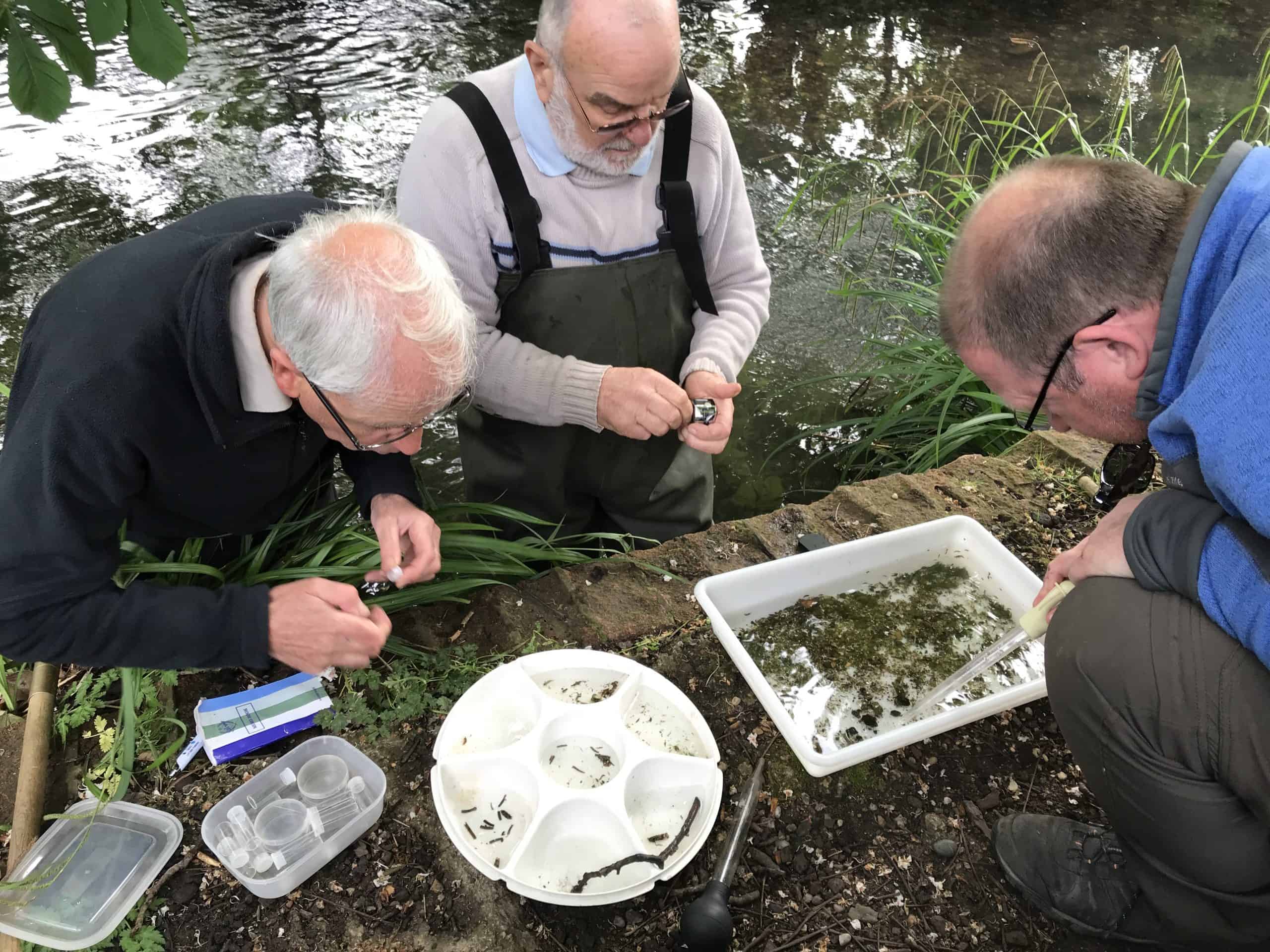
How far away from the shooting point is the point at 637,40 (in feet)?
5.50

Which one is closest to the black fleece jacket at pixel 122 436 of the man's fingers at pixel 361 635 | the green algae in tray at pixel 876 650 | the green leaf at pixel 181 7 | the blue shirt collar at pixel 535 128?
the man's fingers at pixel 361 635

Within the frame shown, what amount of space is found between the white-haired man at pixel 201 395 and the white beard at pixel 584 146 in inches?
21.1

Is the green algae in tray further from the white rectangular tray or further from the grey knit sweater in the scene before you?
the grey knit sweater

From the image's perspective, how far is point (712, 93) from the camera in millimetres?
5543

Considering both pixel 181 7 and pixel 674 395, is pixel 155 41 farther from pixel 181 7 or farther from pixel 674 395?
pixel 674 395

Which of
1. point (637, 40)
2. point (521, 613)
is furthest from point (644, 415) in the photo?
point (637, 40)

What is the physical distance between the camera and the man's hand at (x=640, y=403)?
2.04 metres

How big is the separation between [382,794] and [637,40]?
5.45 ft

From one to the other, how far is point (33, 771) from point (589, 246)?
1.74 metres

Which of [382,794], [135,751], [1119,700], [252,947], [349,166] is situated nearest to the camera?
[1119,700]

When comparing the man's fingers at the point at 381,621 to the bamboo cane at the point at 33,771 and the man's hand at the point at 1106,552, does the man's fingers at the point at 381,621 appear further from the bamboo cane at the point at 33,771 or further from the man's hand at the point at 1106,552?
the man's hand at the point at 1106,552

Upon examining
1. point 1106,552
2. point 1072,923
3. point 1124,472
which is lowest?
point 1072,923

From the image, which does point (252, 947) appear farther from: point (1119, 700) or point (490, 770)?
point (1119, 700)

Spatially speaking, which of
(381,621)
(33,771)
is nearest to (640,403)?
(381,621)
